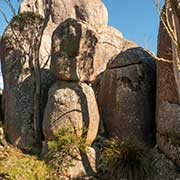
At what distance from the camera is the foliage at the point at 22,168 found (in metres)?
6.19

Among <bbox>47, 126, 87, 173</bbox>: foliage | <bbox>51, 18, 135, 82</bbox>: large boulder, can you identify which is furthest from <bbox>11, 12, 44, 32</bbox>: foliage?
<bbox>47, 126, 87, 173</bbox>: foliage

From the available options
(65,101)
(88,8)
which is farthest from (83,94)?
(88,8)

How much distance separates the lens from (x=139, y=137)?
300 inches

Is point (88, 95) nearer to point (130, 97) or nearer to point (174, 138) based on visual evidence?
point (130, 97)

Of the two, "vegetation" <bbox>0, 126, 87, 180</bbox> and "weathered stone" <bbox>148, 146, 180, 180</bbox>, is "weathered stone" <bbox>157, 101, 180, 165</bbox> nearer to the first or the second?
"weathered stone" <bbox>148, 146, 180, 180</bbox>

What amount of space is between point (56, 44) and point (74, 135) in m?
2.41

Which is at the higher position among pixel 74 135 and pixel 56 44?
pixel 56 44

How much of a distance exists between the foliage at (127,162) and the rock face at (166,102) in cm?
55

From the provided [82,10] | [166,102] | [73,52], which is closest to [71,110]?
[73,52]

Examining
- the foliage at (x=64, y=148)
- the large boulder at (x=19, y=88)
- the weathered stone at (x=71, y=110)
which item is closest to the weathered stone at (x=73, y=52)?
the weathered stone at (x=71, y=110)

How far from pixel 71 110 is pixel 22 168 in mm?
1772

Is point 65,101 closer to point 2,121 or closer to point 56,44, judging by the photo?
point 56,44

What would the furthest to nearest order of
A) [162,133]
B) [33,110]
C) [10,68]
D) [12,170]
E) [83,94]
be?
[10,68], [33,110], [83,94], [162,133], [12,170]

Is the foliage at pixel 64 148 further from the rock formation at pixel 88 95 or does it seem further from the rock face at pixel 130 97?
the rock face at pixel 130 97
